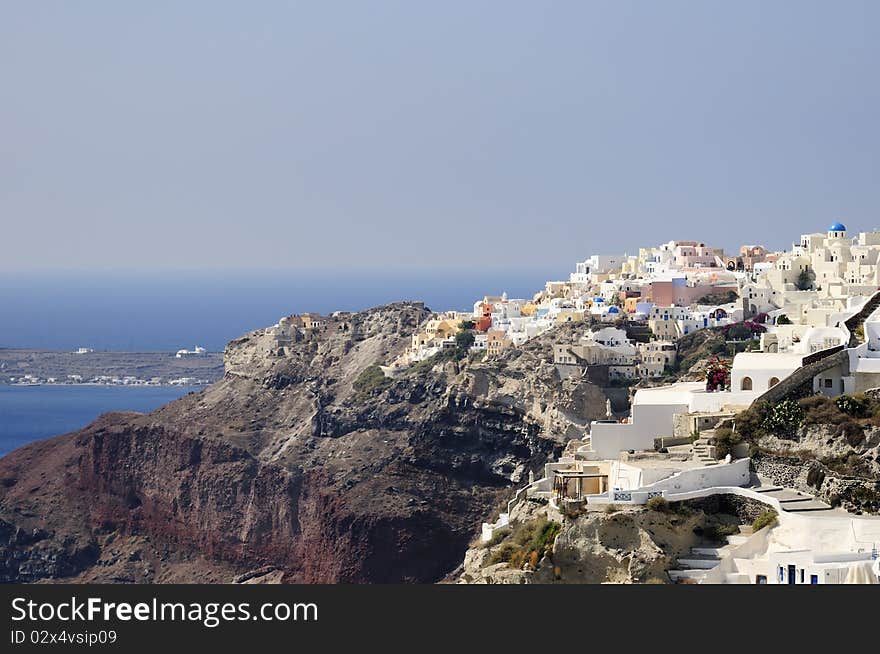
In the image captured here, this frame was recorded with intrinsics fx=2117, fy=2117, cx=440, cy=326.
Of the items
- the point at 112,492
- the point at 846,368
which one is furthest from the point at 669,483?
the point at 112,492

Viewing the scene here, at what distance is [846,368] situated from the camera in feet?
145

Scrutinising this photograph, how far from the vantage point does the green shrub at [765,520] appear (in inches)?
1470

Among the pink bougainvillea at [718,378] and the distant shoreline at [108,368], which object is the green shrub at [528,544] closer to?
the pink bougainvillea at [718,378]

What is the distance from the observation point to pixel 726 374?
4969 centimetres

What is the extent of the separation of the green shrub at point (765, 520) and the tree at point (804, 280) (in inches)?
1628

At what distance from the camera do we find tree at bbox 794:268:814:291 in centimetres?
7844

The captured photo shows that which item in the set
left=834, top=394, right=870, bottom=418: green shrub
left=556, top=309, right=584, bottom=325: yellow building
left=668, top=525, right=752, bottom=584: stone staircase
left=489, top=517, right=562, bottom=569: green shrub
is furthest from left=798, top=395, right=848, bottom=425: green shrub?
left=556, top=309, right=584, bottom=325: yellow building

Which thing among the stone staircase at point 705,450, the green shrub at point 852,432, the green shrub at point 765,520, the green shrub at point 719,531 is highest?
the green shrub at point 852,432

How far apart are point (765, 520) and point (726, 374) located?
12.4 metres

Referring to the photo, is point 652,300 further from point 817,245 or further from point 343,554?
point 343,554

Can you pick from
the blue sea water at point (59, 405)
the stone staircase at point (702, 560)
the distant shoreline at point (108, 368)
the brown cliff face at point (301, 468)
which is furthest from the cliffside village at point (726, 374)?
the distant shoreline at point (108, 368)

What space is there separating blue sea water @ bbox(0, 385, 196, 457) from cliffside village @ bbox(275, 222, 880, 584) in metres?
54.4

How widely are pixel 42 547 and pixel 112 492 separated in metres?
6.49

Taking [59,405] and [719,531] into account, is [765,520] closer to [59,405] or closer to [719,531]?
[719,531]
